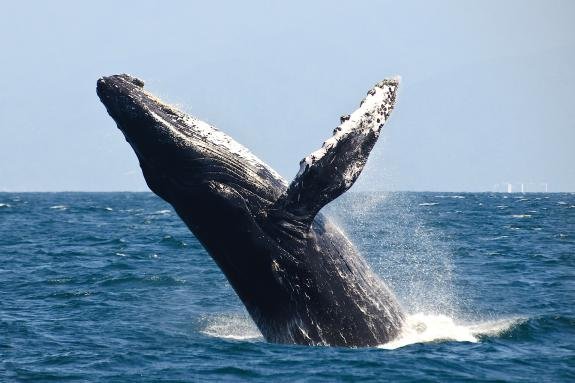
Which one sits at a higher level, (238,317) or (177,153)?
(177,153)

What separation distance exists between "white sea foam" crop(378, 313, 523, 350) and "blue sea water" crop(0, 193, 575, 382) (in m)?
0.02

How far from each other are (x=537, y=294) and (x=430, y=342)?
4822 mm

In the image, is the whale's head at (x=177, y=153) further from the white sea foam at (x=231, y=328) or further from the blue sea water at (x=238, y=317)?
the white sea foam at (x=231, y=328)

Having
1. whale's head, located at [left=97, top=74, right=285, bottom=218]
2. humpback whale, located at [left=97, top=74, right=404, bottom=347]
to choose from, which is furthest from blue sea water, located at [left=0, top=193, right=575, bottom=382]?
whale's head, located at [left=97, top=74, right=285, bottom=218]

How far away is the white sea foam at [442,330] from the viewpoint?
10203 millimetres

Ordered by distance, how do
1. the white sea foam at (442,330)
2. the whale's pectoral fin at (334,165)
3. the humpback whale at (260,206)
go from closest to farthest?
the whale's pectoral fin at (334,165)
the humpback whale at (260,206)
the white sea foam at (442,330)

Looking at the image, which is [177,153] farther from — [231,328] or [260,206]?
[231,328]

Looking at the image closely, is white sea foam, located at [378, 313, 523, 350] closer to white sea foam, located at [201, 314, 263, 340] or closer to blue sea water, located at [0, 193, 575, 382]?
blue sea water, located at [0, 193, 575, 382]

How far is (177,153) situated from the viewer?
928 cm

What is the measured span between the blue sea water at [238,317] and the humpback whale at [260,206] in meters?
0.36

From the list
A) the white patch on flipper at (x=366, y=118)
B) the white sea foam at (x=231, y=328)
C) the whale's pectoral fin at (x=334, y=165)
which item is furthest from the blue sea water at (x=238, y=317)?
the white patch on flipper at (x=366, y=118)

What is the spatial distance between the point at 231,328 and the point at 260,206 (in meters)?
2.79

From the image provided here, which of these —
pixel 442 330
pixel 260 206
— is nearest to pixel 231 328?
pixel 442 330

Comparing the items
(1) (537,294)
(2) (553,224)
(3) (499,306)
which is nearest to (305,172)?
(3) (499,306)
